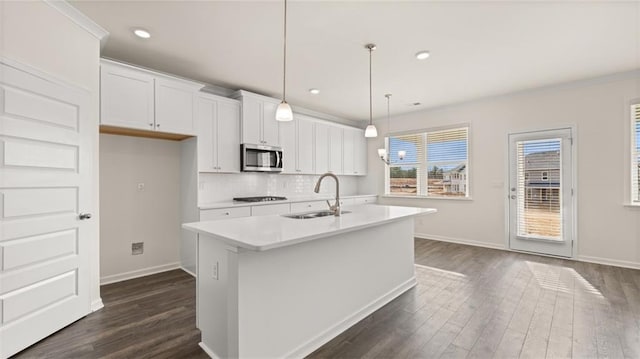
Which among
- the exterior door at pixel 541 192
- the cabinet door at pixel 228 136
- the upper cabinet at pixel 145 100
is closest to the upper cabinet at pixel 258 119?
the cabinet door at pixel 228 136

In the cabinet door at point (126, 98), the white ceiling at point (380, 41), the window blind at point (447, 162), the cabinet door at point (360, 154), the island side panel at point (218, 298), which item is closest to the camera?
the island side panel at point (218, 298)

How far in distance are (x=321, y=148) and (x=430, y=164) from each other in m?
2.30

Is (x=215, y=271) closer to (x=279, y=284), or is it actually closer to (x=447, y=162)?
(x=279, y=284)

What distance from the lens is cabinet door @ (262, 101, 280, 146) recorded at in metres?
4.59

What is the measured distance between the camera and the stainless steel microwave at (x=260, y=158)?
14.1 feet

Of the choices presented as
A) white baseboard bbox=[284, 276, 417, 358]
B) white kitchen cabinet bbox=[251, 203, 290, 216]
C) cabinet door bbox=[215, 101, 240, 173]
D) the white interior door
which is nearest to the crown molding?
the white interior door

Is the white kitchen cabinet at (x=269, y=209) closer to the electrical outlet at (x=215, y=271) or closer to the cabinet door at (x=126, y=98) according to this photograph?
the cabinet door at (x=126, y=98)

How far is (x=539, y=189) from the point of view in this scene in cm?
460

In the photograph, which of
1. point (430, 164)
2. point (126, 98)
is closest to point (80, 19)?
point (126, 98)

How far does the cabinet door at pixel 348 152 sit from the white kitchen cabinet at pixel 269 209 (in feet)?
7.00

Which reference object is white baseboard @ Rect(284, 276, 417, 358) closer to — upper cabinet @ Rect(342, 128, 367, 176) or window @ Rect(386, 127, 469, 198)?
window @ Rect(386, 127, 469, 198)

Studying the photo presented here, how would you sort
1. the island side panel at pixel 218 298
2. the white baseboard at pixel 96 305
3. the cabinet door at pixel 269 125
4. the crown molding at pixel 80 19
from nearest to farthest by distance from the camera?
the island side panel at pixel 218 298 → the crown molding at pixel 80 19 → the white baseboard at pixel 96 305 → the cabinet door at pixel 269 125

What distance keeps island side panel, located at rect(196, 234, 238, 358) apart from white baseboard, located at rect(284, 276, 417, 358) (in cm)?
45

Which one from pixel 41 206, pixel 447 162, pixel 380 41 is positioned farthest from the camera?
pixel 447 162
